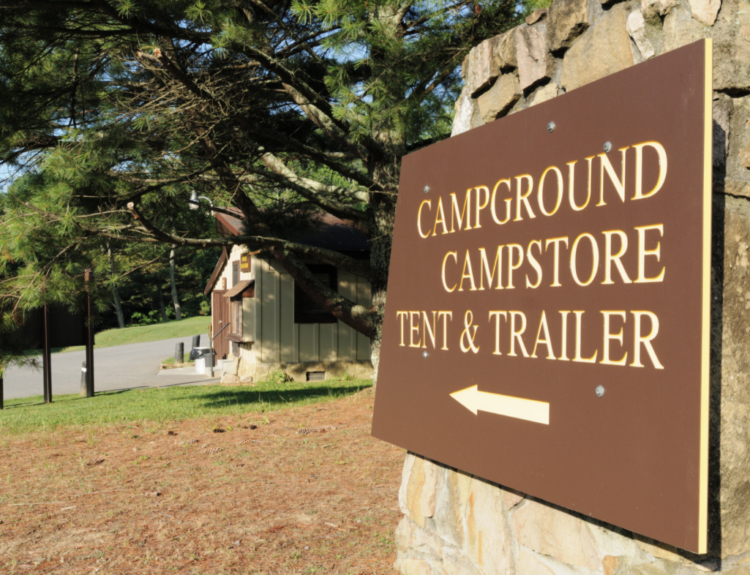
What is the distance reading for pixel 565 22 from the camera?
2625mm

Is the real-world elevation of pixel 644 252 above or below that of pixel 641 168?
below

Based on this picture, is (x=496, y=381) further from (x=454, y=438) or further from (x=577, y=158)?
(x=577, y=158)

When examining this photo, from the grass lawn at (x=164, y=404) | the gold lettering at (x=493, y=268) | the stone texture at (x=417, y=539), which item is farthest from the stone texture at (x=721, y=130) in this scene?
the grass lawn at (x=164, y=404)

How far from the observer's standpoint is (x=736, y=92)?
203 cm

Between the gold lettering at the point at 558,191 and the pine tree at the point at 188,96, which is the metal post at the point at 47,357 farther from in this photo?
the gold lettering at the point at 558,191

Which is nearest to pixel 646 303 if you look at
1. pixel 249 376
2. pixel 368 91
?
pixel 368 91

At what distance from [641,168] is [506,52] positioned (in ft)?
4.04

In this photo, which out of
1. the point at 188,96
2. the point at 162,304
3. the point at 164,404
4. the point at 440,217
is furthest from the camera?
the point at 162,304

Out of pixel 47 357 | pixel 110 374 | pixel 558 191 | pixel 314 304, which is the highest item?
pixel 558 191

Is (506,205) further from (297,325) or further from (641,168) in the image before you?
(297,325)

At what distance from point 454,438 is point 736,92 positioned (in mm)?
1683

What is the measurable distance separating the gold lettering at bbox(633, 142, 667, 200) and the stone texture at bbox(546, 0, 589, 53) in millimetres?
774

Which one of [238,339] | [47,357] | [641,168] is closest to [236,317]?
[238,339]

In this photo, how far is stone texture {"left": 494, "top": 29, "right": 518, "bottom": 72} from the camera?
297cm
